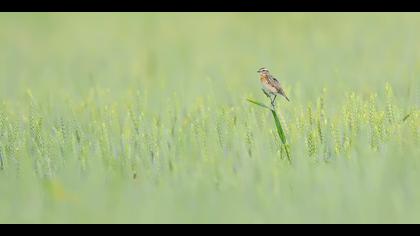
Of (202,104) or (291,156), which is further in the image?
(202,104)

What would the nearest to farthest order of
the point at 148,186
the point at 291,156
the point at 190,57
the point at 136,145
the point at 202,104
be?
the point at 148,186 < the point at 291,156 < the point at 136,145 < the point at 202,104 < the point at 190,57

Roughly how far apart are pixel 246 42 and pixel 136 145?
12.3ft

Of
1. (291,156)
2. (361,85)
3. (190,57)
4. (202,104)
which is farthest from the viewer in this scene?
(190,57)

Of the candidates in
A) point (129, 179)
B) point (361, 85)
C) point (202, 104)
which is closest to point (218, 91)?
point (202, 104)

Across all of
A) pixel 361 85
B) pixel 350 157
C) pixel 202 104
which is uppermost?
pixel 361 85

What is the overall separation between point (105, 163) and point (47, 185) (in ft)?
1.60

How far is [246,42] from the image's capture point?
9305 mm

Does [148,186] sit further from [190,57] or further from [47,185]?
[190,57]

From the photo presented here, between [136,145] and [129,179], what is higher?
[136,145]

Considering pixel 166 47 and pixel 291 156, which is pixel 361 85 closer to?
pixel 291 156

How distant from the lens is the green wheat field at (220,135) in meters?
4.75

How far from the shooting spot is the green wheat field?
15.6 ft

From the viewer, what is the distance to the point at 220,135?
18.9 ft

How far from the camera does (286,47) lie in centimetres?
888
